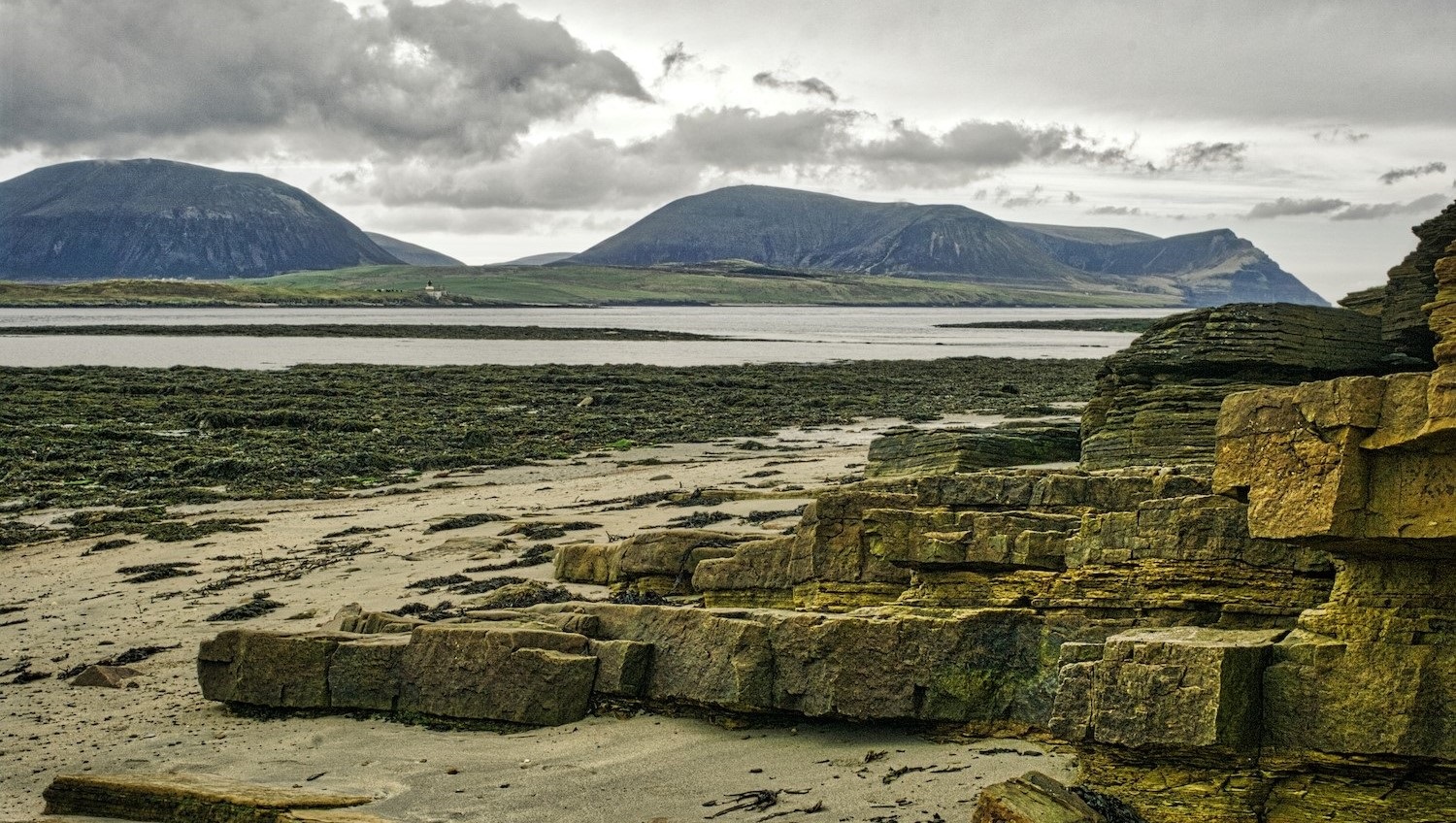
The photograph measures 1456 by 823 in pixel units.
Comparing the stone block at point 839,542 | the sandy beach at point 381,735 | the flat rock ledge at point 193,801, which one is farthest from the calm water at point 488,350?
the stone block at point 839,542

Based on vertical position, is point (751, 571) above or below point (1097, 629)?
below

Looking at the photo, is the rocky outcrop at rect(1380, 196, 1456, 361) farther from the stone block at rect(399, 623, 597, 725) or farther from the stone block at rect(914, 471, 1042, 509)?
the stone block at rect(399, 623, 597, 725)

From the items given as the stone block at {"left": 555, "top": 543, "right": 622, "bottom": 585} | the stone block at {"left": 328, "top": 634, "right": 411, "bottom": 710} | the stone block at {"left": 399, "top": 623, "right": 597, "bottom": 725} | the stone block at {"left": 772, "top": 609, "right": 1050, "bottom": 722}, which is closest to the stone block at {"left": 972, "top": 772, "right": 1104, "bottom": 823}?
the stone block at {"left": 772, "top": 609, "right": 1050, "bottom": 722}

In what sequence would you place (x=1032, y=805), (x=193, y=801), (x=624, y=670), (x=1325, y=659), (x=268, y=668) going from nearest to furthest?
(x=1032, y=805) → (x=1325, y=659) → (x=193, y=801) → (x=624, y=670) → (x=268, y=668)

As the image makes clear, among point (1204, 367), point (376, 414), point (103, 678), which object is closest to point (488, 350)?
point (376, 414)

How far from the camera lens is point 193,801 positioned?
8.14 meters

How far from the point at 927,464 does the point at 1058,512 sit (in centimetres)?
677

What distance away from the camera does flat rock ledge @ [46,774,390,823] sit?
7.91 meters

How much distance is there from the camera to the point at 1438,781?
629cm

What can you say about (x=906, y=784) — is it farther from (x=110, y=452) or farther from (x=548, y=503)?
(x=110, y=452)

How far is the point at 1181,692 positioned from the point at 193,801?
6.28 m

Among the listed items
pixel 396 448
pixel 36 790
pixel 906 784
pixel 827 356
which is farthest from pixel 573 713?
pixel 827 356

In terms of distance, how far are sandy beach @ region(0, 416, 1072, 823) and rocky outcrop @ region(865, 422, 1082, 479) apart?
1.41 meters

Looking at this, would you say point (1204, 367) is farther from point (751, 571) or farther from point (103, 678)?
point (103, 678)
